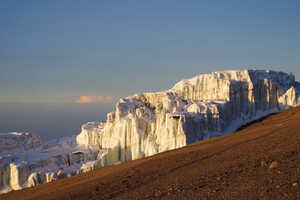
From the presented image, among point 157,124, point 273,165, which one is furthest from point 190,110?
point 273,165

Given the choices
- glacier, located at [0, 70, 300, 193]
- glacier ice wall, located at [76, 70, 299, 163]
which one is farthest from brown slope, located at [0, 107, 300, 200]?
glacier ice wall, located at [76, 70, 299, 163]

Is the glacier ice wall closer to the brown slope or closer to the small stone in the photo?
the brown slope

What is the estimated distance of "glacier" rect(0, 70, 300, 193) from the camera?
45.7 meters

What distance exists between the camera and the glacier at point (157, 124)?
45.7 m

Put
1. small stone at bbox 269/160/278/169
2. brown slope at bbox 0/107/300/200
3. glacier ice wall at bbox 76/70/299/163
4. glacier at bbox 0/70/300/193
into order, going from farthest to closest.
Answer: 1. glacier ice wall at bbox 76/70/299/163
2. glacier at bbox 0/70/300/193
3. small stone at bbox 269/160/278/169
4. brown slope at bbox 0/107/300/200

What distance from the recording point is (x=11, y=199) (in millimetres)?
18688

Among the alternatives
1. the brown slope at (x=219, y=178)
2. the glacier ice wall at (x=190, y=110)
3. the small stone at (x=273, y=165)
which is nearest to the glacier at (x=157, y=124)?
the glacier ice wall at (x=190, y=110)

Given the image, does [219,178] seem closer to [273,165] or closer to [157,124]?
[273,165]

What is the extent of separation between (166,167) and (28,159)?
41.2 m

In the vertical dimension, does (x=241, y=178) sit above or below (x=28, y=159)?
above

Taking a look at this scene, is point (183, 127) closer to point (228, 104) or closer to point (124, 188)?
point (228, 104)

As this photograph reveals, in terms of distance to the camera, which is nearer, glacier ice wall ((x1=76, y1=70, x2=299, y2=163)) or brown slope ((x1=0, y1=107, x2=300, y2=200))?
brown slope ((x1=0, y1=107, x2=300, y2=200))

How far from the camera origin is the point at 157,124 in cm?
4897

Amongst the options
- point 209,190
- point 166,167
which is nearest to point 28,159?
point 166,167
